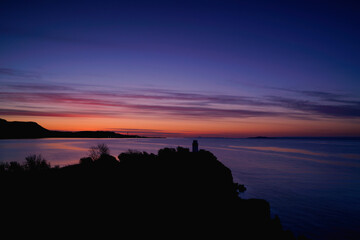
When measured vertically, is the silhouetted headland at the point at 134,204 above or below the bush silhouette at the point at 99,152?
below

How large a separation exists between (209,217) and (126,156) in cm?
1235

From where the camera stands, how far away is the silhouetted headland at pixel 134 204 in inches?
367

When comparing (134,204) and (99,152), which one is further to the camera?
(99,152)

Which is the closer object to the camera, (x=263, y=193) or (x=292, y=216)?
(x=292, y=216)

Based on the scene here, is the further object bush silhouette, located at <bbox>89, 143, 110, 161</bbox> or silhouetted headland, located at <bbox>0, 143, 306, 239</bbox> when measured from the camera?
bush silhouette, located at <bbox>89, 143, 110, 161</bbox>

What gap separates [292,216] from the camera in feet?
59.6

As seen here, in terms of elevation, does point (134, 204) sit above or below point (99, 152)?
below

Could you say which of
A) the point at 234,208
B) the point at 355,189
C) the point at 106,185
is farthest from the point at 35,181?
the point at 355,189

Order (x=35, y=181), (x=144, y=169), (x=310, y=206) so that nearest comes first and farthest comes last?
(x=35, y=181), (x=144, y=169), (x=310, y=206)

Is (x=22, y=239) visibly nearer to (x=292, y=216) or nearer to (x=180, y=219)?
(x=180, y=219)

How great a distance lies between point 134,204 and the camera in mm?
11188

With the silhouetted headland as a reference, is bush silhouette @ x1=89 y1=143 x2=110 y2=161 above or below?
above

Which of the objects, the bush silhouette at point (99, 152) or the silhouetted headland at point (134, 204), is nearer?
the silhouetted headland at point (134, 204)

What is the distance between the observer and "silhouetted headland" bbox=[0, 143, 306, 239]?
9.31 meters
